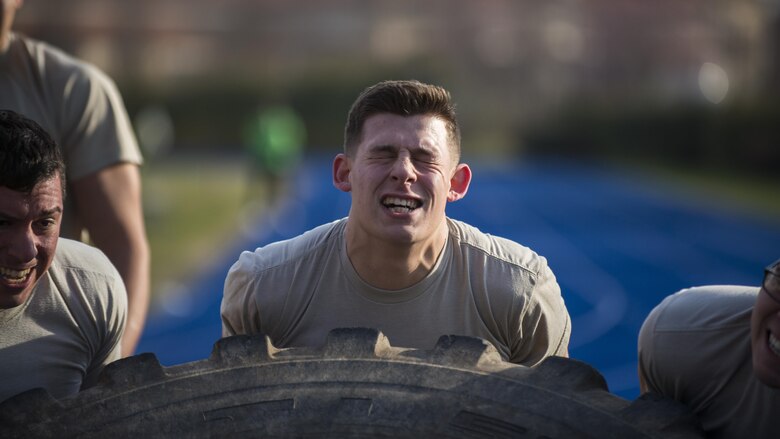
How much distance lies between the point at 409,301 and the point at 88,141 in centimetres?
114

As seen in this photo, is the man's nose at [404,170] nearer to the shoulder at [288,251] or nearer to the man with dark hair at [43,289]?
the shoulder at [288,251]

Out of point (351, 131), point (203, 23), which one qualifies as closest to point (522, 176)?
point (203, 23)

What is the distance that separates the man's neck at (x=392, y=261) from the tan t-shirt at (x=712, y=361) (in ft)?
2.30

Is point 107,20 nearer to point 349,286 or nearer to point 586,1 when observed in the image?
point 586,1

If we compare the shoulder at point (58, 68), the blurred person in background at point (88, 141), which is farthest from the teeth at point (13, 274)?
the shoulder at point (58, 68)

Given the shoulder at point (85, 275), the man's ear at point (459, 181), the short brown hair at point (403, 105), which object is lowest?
the shoulder at point (85, 275)

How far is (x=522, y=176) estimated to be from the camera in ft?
130

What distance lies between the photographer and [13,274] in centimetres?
251

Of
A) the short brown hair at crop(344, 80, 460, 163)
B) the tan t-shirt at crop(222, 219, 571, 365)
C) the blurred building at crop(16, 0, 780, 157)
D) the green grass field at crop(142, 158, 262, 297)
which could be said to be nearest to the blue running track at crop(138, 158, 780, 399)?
the green grass field at crop(142, 158, 262, 297)

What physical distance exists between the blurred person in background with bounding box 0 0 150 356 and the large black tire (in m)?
0.84

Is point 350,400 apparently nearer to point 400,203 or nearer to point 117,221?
point 400,203

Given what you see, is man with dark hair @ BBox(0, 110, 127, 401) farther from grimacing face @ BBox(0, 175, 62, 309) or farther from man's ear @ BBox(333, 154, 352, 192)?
man's ear @ BBox(333, 154, 352, 192)

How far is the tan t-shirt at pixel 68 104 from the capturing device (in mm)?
3182

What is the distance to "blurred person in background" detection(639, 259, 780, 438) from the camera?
7.70 feet
